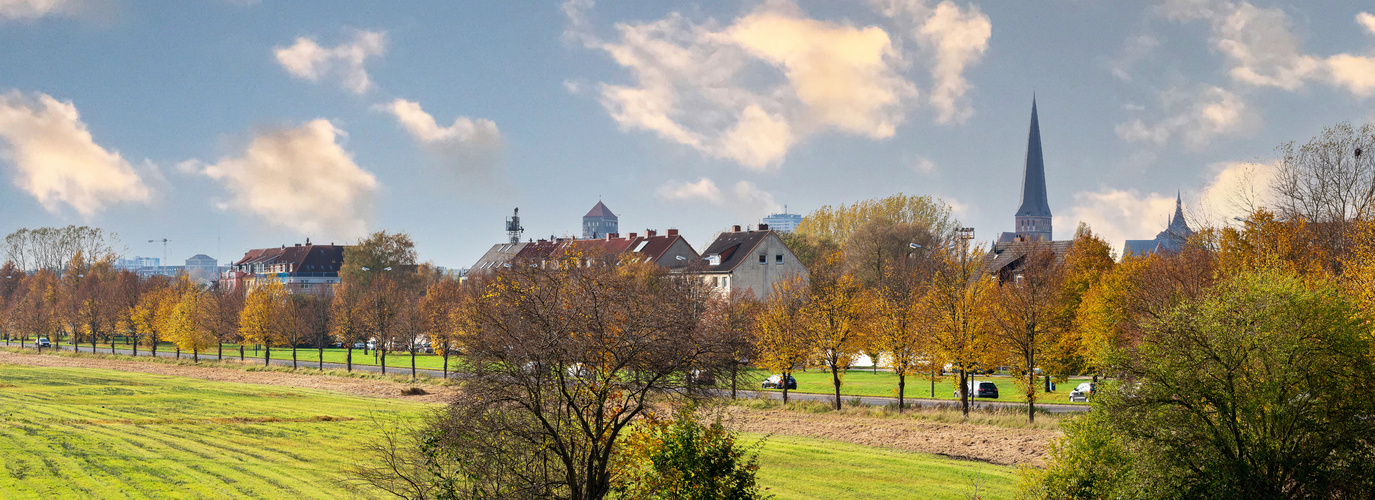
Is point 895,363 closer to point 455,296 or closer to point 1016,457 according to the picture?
point 1016,457

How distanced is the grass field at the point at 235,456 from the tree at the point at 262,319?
29.7 meters

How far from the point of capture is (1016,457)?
38.3 metres

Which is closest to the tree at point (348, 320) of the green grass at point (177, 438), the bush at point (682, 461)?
the green grass at point (177, 438)

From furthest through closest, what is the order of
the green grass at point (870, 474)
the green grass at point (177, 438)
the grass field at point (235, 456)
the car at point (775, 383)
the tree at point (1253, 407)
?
the car at point (775, 383) < the green grass at point (870, 474) < the grass field at point (235, 456) < the green grass at point (177, 438) < the tree at point (1253, 407)

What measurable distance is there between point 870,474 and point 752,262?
6558cm

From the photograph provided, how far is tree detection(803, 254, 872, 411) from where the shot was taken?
5375 cm

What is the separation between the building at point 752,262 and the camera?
98.5 m

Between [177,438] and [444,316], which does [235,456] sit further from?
[444,316]

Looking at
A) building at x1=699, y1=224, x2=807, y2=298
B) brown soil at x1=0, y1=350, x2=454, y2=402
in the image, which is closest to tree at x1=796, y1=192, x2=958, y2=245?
building at x1=699, y1=224, x2=807, y2=298

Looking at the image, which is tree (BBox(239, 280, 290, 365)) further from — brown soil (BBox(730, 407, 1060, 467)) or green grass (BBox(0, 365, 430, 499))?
brown soil (BBox(730, 407, 1060, 467))

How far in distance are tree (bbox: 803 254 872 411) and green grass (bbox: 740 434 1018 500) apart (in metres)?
12.7

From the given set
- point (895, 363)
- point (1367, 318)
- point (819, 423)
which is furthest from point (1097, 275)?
point (1367, 318)

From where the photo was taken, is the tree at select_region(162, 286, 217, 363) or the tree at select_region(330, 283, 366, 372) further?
the tree at select_region(162, 286, 217, 363)

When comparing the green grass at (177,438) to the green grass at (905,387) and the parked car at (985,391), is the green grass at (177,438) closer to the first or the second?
the green grass at (905,387)
